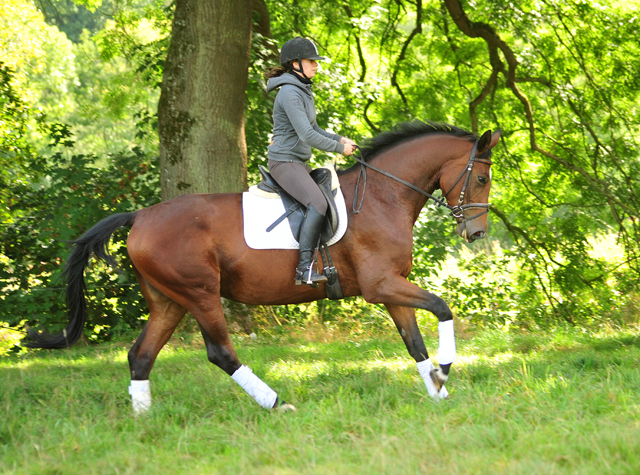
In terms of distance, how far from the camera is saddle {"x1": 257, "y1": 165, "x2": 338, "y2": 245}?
5.35 meters

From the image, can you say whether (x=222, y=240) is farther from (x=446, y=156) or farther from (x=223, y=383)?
(x=446, y=156)

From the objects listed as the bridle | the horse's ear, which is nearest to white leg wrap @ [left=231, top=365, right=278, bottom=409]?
the bridle

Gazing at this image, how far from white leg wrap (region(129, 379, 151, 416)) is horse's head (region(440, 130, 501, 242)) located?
10.4ft

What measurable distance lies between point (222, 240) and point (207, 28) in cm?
400

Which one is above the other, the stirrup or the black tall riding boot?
the black tall riding boot

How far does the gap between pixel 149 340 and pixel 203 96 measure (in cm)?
392

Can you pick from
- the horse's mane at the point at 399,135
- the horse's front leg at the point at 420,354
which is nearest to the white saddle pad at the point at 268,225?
the horse's mane at the point at 399,135

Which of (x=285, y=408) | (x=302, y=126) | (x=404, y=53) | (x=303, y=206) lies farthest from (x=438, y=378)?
(x=404, y=53)

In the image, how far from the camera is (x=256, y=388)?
16.8ft

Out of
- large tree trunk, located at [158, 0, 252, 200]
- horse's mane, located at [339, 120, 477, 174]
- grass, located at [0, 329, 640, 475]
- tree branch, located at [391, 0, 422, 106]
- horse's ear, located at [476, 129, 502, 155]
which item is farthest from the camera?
tree branch, located at [391, 0, 422, 106]

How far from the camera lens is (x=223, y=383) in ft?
Answer: 19.3

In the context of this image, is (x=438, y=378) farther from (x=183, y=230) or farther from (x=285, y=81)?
(x=285, y=81)

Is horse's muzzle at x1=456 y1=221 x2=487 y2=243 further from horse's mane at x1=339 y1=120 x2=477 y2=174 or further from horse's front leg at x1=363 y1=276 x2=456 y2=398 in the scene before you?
horse's mane at x1=339 y1=120 x2=477 y2=174

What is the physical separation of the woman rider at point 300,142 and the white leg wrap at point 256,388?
36.5 inches
